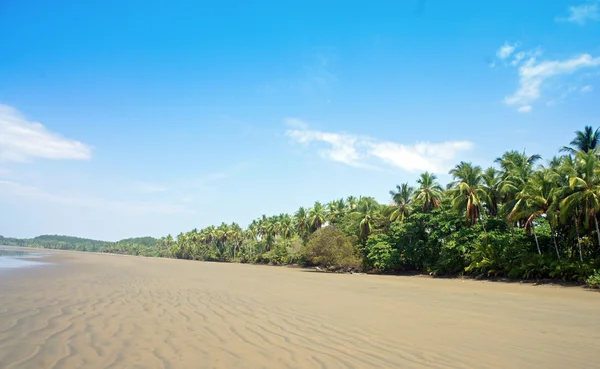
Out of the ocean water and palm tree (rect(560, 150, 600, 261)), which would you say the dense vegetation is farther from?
the ocean water

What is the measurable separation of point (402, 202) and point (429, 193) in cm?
533

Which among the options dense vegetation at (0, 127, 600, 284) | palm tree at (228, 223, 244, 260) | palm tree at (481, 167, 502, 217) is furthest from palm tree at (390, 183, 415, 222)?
A: palm tree at (228, 223, 244, 260)

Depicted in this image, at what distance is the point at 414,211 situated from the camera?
146ft

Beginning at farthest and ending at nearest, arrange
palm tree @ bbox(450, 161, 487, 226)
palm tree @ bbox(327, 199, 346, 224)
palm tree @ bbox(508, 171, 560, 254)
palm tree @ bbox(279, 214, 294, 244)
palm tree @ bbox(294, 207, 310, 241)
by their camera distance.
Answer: palm tree @ bbox(279, 214, 294, 244) → palm tree @ bbox(294, 207, 310, 241) → palm tree @ bbox(327, 199, 346, 224) → palm tree @ bbox(450, 161, 487, 226) → palm tree @ bbox(508, 171, 560, 254)

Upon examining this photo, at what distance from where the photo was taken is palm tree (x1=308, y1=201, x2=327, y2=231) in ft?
226

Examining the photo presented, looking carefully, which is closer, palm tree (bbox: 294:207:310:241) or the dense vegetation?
the dense vegetation

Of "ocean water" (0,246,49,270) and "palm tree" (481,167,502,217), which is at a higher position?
"palm tree" (481,167,502,217)

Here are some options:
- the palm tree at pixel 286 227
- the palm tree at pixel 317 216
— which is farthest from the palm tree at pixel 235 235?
the palm tree at pixel 317 216

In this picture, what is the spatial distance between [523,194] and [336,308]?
983 inches

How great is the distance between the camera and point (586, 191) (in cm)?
2370

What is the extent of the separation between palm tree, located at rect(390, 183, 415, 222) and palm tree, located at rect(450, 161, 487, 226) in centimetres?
845

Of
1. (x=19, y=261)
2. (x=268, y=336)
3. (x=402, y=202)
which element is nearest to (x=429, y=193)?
(x=402, y=202)

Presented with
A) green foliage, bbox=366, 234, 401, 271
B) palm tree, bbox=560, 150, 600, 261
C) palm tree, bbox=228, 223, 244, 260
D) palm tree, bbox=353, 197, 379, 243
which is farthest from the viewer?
palm tree, bbox=228, 223, 244, 260

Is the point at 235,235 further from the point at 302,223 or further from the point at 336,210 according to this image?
the point at 336,210
